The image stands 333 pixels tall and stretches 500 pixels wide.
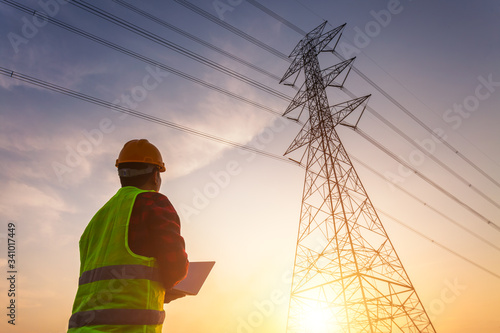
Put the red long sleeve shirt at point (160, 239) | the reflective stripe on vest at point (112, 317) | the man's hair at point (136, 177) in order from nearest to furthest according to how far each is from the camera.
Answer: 1. the reflective stripe on vest at point (112, 317)
2. the red long sleeve shirt at point (160, 239)
3. the man's hair at point (136, 177)

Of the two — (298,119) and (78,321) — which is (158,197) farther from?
(298,119)

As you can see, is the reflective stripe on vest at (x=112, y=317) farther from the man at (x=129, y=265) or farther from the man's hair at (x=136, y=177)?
the man's hair at (x=136, y=177)

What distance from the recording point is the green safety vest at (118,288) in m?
1.30

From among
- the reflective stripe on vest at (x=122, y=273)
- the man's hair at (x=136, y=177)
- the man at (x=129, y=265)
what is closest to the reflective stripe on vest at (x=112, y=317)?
the man at (x=129, y=265)

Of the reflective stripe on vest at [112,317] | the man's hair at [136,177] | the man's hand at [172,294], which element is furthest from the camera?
the man's hair at [136,177]

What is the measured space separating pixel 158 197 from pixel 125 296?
53 cm

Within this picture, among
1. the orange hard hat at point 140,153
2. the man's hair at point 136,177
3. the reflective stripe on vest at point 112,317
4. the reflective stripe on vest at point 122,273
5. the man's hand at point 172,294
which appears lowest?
the reflective stripe on vest at point 112,317

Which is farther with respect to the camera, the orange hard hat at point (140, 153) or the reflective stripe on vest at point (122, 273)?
A: the orange hard hat at point (140, 153)

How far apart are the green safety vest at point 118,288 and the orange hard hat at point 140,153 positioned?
16.7 inches

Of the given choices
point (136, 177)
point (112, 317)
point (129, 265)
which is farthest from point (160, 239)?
point (136, 177)

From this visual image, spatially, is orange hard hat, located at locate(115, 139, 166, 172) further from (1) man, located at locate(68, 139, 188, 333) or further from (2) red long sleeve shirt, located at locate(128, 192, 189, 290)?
(2) red long sleeve shirt, located at locate(128, 192, 189, 290)

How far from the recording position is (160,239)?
1450mm

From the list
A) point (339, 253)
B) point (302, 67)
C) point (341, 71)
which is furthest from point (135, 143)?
point (302, 67)

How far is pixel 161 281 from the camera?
4.90ft
